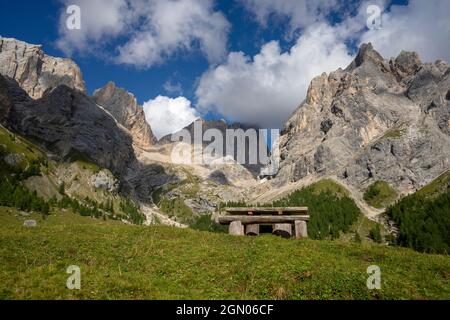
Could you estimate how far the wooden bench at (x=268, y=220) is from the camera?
3459 cm

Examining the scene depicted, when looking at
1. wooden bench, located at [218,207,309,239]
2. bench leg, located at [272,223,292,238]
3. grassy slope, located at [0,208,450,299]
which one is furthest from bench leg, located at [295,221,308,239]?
grassy slope, located at [0,208,450,299]

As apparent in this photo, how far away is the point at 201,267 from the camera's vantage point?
73.6 ft

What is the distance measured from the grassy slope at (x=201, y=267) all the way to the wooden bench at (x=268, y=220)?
4.03 m

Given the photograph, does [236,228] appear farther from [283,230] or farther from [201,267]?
[201,267]

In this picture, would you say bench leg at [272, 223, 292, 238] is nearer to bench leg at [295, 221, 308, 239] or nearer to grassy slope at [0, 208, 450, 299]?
bench leg at [295, 221, 308, 239]

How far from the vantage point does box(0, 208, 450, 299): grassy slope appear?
57.6 feet

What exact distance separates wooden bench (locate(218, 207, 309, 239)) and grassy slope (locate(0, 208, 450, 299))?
4.03 metres

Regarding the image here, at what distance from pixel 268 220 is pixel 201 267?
13764 mm

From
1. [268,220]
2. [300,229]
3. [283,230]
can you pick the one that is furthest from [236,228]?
[300,229]

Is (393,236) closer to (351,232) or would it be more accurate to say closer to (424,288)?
(351,232)

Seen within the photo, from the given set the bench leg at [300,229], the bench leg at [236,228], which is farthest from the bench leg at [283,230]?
the bench leg at [236,228]

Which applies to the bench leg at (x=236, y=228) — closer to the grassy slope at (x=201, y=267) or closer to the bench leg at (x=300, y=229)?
the grassy slope at (x=201, y=267)
